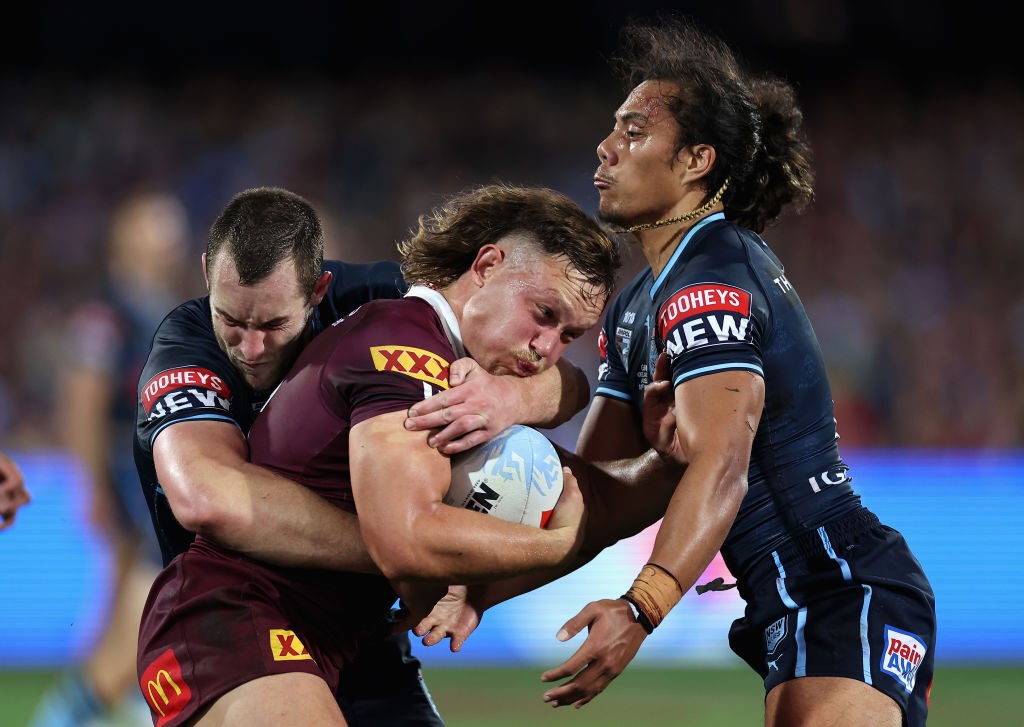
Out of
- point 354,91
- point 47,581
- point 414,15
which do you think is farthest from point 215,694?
point 414,15

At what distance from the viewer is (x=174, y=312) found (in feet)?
14.5

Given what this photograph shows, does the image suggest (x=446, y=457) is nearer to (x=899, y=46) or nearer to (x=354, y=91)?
(x=354, y=91)

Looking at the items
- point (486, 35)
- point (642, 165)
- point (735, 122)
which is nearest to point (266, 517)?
point (642, 165)

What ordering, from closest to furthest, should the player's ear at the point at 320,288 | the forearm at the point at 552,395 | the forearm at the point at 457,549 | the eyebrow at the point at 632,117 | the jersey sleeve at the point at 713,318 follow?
the forearm at the point at 457,549 → the jersey sleeve at the point at 713,318 → the forearm at the point at 552,395 → the player's ear at the point at 320,288 → the eyebrow at the point at 632,117

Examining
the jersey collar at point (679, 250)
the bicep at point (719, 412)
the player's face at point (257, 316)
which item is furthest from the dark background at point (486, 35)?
the bicep at point (719, 412)

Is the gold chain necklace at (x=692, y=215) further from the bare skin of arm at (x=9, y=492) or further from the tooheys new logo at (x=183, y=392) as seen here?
the bare skin of arm at (x=9, y=492)

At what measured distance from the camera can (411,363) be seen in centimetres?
346

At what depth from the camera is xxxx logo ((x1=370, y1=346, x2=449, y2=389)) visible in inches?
135

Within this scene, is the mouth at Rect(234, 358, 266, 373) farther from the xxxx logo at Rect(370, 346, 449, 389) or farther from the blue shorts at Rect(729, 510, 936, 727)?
the blue shorts at Rect(729, 510, 936, 727)

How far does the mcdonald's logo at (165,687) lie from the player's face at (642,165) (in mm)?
2264

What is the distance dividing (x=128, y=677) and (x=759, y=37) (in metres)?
13.6

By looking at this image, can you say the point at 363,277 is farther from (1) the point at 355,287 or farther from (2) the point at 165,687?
(2) the point at 165,687

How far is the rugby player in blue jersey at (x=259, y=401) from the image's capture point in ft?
11.5

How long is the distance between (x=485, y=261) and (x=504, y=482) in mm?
797
